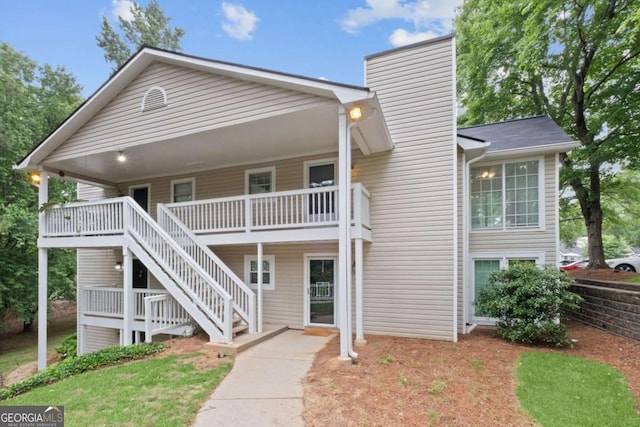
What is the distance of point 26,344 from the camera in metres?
14.1

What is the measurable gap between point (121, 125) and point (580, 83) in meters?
16.1

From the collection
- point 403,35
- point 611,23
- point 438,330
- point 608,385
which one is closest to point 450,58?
point 438,330

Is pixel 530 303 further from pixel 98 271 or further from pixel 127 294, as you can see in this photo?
pixel 98 271

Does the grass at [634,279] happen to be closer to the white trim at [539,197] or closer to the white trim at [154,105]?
the white trim at [539,197]

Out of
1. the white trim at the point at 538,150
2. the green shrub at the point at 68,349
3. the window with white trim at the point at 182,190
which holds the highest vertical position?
the white trim at the point at 538,150

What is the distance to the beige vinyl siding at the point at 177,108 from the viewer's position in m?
6.27

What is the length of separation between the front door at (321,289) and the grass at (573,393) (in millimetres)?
4251

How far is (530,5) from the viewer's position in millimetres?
10977

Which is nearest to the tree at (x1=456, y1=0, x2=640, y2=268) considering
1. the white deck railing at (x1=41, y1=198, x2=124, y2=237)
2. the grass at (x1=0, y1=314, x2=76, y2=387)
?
the white deck railing at (x1=41, y1=198, x2=124, y2=237)

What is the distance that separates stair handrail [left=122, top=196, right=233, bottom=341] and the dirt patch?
2141mm

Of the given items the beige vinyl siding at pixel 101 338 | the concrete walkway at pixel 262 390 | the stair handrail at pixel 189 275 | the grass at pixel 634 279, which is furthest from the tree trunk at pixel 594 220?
the beige vinyl siding at pixel 101 338

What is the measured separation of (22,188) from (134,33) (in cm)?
1523

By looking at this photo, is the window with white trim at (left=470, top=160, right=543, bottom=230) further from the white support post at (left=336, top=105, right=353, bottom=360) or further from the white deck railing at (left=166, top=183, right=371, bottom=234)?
the white support post at (left=336, top=105, right=353, bottom=360)

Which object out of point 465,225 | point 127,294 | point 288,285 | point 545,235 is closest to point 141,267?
point 127,294
